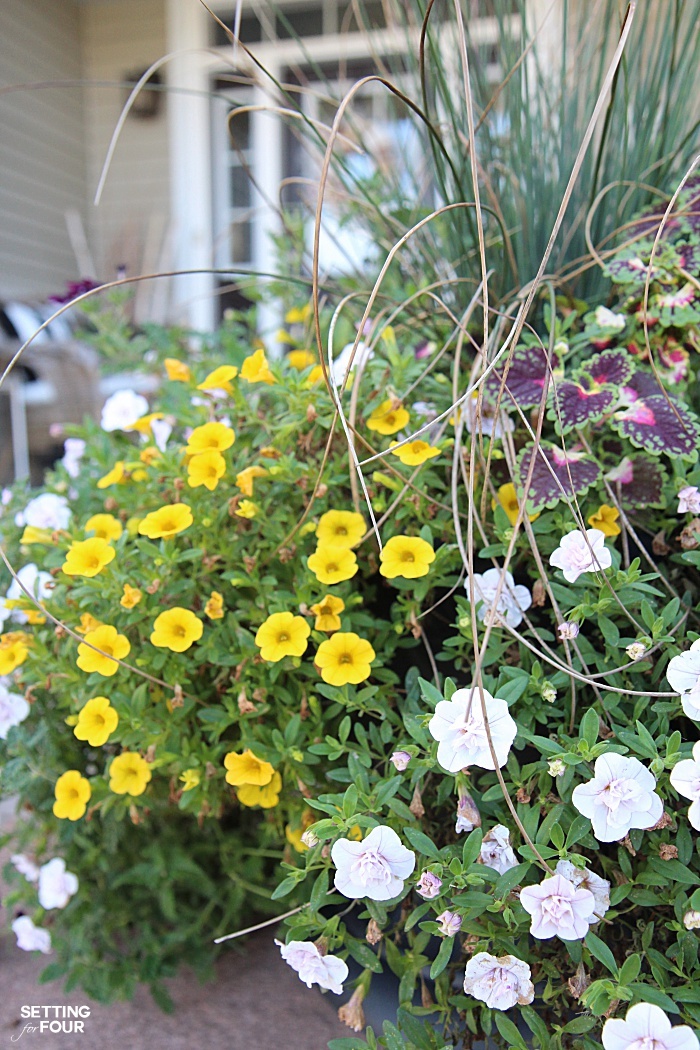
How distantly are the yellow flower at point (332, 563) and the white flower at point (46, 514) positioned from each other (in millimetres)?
392

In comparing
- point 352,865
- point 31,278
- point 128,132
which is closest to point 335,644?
point 352,865

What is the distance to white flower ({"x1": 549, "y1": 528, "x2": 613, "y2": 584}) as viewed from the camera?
67 cm

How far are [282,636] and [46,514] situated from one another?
418 mm

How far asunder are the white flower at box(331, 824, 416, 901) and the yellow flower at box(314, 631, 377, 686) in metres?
0.17

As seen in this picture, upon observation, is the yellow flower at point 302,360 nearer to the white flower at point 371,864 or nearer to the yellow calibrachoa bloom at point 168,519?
the yellow calibrachoa bloom at point 168,519

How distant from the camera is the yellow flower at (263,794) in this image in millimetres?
778

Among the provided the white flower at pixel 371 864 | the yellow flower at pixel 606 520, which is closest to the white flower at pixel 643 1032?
the white flower at pixel 371 864

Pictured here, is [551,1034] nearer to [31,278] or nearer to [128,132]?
[31,278]

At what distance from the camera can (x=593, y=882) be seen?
607mm

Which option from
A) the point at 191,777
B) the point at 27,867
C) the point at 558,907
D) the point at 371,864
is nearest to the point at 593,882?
the point at 558,907

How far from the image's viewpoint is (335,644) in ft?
2.46

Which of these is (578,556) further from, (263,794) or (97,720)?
(97,720)

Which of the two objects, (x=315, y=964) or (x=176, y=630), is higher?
(x=176, y=630)

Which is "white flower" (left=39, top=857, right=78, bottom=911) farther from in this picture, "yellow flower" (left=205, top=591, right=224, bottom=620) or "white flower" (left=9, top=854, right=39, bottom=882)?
"yellow flower" (left=205, top=591, right=224, bottom=620)
